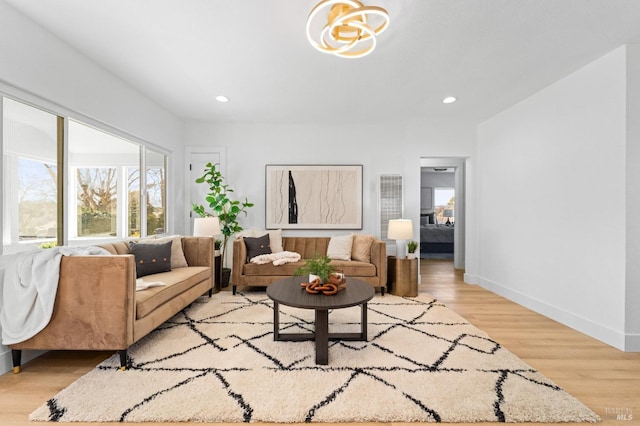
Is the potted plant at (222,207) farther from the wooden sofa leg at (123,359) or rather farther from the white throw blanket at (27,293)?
the white throw blanket at (27,293)

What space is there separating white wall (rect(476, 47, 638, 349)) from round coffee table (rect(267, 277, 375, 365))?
218 cm

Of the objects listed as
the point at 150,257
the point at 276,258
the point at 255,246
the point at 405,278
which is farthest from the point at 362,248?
the point at 150,257

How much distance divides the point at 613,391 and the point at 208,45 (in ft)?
13.1

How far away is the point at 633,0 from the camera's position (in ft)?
6.53

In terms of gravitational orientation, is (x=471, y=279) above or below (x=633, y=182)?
below

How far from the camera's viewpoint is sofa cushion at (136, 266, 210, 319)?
7.43 feet

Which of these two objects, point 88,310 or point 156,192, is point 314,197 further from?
point 88,310

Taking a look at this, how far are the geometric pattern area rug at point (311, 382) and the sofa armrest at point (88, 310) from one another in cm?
25

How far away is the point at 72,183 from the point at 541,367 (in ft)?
15.4

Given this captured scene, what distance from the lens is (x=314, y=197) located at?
484cm

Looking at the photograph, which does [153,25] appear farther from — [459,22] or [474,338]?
[474,338]

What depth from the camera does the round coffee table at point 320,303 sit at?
2104 mm

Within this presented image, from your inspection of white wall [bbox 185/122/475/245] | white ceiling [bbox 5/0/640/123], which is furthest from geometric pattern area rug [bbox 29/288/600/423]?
white ceiling [bbox 5/0/640/123]

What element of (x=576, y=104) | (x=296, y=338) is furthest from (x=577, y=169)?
(x=296, y=338)
